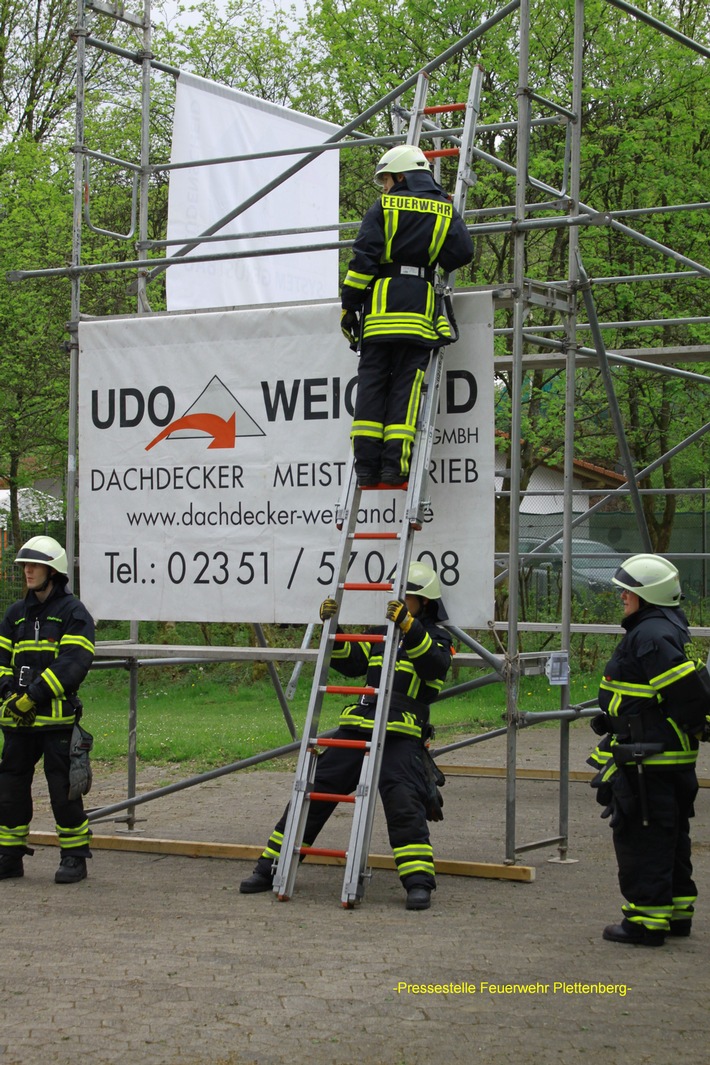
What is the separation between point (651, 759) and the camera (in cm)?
609

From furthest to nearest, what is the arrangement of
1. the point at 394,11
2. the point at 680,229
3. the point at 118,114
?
the point at 118,114 → the point at 394,11 → the point at 680,229

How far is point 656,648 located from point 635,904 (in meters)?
1.19

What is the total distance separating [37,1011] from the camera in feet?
17.0

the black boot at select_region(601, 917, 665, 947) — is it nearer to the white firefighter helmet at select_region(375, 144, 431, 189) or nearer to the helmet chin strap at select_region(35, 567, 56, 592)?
the helmet chin strap at select_region(35, 567, 56, 592)

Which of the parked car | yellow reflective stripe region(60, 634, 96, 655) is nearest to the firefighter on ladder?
yellow reflective stripe region(60, 634, 96, 655)

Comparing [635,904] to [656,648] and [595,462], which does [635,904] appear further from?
[595,462]

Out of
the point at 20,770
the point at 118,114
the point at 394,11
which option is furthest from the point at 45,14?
the point at 20,770

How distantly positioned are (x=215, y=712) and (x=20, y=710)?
9.95m

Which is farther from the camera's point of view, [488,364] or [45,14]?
[45,14]

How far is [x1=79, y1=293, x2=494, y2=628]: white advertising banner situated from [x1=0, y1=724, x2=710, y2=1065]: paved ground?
64.7 inches

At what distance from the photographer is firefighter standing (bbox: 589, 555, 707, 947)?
6.04 meters

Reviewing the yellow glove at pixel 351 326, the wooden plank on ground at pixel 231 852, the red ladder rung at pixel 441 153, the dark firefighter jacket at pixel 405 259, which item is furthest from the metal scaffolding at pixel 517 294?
the yellow glove at pixel 351 326

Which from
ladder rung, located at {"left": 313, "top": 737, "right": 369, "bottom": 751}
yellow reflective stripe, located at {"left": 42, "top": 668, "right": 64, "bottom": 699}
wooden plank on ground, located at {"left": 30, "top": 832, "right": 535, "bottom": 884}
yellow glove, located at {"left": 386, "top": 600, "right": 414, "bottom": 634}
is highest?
yellow glove, located at {"left": 386, "top": 600, "right": 414, "bottom": 634}

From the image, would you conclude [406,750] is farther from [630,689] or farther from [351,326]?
[351,326]
